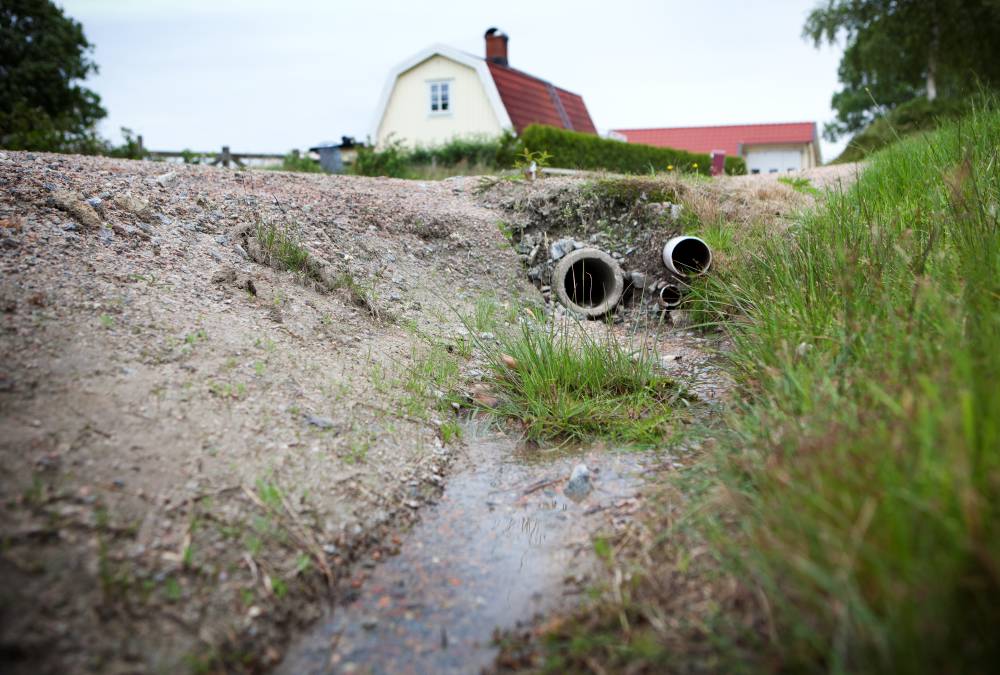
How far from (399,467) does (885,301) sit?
2.26 metres

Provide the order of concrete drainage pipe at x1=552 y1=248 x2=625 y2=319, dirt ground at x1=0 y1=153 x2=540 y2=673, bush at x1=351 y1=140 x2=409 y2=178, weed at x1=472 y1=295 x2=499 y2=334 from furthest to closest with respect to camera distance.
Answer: bush at x1=351 y1=140 x2=409 y2=178 → concrete drainage pipe at x1=552 y1=248 x2=625 y2=319 → weed at x1=472 y1=295 x2=499 y2=334 → dirt ground at x1=0 y1=153 x2=540 y2=673

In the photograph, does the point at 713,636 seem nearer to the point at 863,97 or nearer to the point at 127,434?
the point at 127,434

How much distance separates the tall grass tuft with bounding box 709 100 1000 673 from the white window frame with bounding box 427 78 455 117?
17275 millimetres

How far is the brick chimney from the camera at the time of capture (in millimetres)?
20844

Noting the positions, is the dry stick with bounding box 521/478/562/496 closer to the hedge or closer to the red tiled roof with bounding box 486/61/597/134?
the hedge

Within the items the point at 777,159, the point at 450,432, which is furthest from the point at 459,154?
the point at 777,159

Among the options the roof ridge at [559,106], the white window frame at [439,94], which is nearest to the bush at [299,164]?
the white window frame at [439,94]

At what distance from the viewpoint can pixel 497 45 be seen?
68.5ft

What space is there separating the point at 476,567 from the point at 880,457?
1.48 meters

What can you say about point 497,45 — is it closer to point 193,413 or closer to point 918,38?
point 918,38

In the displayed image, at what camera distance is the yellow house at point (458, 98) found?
1844cm

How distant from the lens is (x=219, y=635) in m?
1.97

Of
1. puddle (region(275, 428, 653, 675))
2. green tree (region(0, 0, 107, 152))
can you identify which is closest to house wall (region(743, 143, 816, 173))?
green tree (region(0, 0, 107, 152))

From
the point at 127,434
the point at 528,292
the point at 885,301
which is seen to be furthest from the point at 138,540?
the point at 528,292
